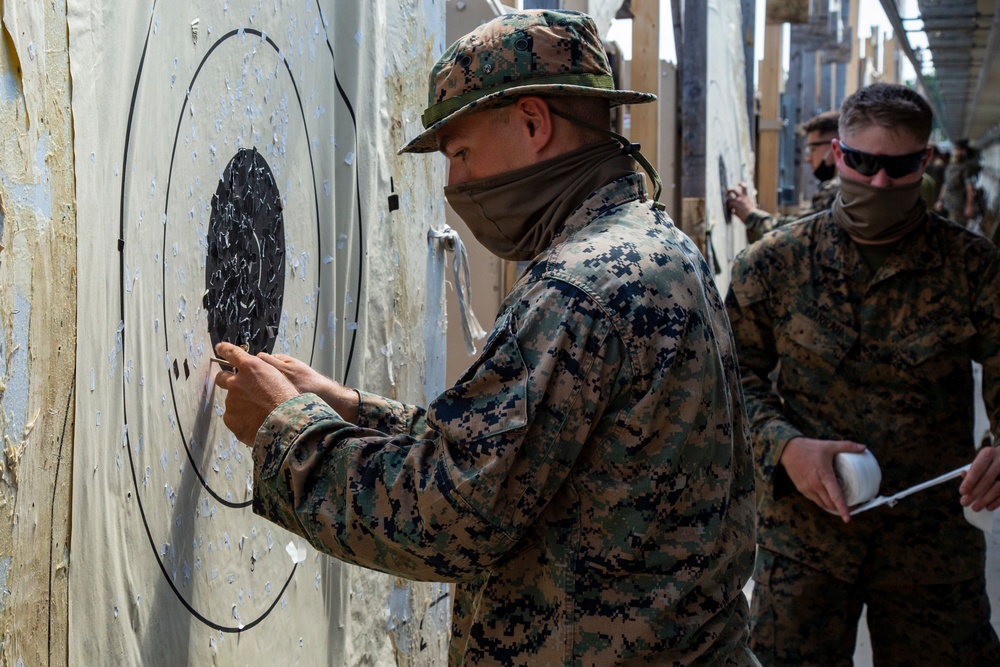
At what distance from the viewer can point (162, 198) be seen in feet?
5.42

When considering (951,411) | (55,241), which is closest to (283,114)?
(55,241)

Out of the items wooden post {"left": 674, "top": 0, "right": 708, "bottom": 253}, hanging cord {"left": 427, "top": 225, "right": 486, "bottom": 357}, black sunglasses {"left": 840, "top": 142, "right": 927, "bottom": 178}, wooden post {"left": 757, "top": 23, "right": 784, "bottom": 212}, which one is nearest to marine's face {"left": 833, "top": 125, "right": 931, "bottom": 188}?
black sunglasses {"left": 840, "top": 142, "right": 927, "bottom": 178}

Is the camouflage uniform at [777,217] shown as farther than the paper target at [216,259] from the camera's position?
Yes

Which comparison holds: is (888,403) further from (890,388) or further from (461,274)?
(461,274)

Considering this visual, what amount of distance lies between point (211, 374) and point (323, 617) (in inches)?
29.0

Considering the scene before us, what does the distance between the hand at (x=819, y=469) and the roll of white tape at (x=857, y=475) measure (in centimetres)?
2

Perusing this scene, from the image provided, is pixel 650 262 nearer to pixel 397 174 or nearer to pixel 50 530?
pixel 50 530

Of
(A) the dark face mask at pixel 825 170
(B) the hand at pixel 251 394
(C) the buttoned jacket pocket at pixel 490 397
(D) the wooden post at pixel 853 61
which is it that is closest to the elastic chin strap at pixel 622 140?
(C) the buttoned jacket pocket at pixel 490 397

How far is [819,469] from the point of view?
266cm

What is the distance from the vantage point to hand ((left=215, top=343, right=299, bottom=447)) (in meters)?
1.62

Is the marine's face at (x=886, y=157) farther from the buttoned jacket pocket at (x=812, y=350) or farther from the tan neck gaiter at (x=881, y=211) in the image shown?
the buttoned jacket pocket at (x=812, y=350)

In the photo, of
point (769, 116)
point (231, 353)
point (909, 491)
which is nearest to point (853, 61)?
point (769, 116)

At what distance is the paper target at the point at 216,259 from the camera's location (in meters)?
1.61

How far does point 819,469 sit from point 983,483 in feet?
1.18
